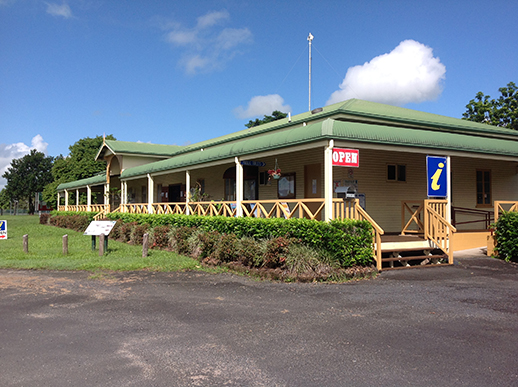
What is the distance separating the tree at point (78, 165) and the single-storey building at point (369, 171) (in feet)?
81.8

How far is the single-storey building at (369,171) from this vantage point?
10492 millimetres

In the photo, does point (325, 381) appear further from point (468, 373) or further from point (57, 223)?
point (57, 223)

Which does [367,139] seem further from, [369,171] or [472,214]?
[472,214]

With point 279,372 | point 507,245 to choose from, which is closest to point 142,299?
point 279,372

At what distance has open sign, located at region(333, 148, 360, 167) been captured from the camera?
32.6ft

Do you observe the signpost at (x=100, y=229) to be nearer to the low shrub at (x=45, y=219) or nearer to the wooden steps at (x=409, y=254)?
the wooden steps at (x=409, y=254)

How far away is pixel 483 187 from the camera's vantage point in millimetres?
16859

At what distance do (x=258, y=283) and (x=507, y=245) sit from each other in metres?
7.82

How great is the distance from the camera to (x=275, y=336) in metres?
5.47

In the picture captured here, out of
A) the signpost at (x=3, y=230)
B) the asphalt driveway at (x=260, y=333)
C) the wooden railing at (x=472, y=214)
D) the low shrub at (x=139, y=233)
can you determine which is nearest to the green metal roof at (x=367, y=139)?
the wooden railing at (x=472, y=214)

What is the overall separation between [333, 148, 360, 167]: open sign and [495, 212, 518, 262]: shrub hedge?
17.8ft

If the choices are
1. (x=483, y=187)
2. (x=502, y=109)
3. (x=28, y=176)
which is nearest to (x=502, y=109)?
(x=502, y=109)

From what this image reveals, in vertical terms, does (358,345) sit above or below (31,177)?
below

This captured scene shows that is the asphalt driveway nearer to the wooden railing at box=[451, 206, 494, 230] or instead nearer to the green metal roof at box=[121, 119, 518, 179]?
the green metal roof at box=[121, 119, 518, 179]
